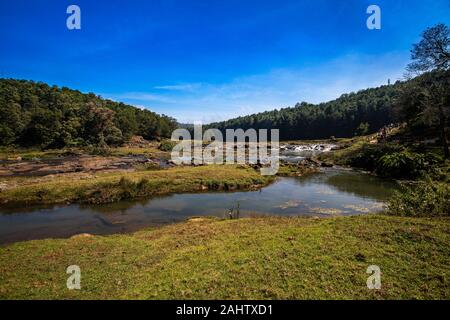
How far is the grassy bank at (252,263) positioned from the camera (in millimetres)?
9398

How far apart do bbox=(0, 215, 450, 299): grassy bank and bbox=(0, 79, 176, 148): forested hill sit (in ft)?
323

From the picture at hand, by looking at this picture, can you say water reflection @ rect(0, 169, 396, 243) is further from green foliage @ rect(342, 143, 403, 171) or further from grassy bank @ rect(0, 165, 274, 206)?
green foliage @ rect(342, 143, 403, 171)

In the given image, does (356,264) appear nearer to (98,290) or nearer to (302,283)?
(302,283)

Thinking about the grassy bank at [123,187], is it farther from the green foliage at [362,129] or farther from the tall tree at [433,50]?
the green foliage at [362,129]

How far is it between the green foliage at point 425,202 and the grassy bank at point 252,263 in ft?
7.42

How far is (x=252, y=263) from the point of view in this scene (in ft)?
37.0

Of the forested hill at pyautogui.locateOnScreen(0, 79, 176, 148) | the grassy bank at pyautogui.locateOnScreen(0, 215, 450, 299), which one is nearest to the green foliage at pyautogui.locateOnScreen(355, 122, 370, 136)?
the forested hill at pyautogui.locateOnScreen(0, 79, 176, 148)

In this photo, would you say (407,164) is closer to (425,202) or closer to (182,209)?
(425,202)

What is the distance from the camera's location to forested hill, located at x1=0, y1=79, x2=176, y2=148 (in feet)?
315

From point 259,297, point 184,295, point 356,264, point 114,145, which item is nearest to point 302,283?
point 259,297

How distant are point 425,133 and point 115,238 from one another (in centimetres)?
7179

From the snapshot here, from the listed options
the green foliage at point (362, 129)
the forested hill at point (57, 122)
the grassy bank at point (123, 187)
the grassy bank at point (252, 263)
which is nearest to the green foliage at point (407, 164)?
the grassy bank at point (123, 187)

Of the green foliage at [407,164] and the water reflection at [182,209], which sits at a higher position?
the green foliage at [407,164]

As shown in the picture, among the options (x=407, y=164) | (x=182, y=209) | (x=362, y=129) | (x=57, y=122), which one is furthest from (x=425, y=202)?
(x=362, y=129)
